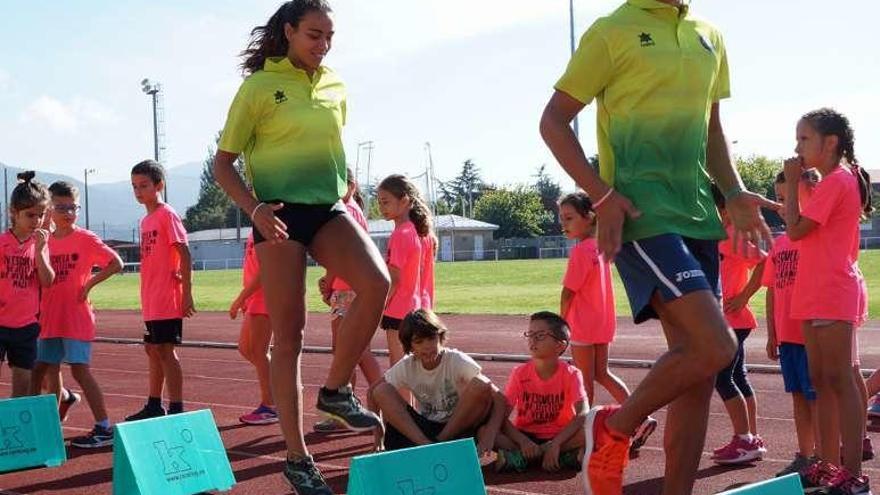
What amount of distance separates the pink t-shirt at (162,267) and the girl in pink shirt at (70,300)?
0.28m

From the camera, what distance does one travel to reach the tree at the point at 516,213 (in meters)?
104

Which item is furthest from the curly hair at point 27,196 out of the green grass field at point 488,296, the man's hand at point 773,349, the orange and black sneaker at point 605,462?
the green grass field at point 488,296

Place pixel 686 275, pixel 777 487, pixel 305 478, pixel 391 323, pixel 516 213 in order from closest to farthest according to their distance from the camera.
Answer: pixel 777 487, pixel 686 275, pixel 305 478, pixel 391 323, pixel 516 213

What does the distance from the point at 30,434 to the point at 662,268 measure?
413 cm

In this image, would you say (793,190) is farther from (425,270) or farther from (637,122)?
(425,270)

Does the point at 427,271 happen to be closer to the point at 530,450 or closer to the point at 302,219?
the point at 530,450

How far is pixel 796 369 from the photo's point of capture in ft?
20.1

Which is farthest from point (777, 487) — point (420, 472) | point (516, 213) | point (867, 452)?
point (516, 213)

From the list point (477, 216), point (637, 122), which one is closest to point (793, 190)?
point (637, 122)

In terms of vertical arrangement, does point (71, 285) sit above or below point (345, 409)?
above

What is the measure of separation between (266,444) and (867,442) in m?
3.55

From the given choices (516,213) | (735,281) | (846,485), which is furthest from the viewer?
(516,213)

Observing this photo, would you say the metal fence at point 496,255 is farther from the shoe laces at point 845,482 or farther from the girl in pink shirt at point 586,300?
the shoe laces at point 845,482

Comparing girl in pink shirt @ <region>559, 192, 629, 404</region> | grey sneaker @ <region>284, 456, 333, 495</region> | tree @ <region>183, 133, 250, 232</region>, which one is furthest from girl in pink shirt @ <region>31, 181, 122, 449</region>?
tree @ <region>183, 133, 250, 232</region>
